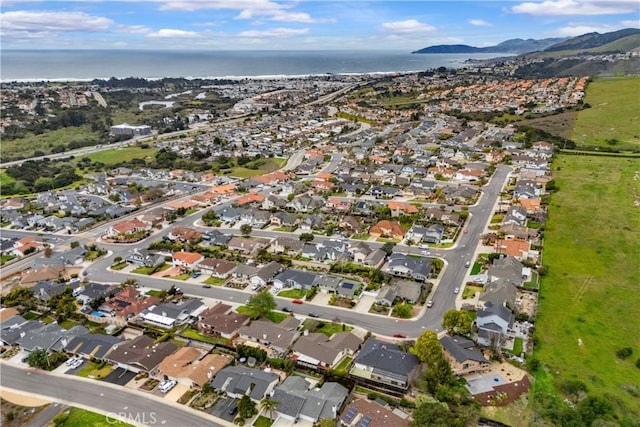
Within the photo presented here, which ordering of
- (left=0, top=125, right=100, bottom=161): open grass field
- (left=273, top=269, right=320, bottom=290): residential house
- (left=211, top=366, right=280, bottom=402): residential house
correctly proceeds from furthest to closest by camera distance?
(left=0, top=125, right=100, bottom=161): open grass field < (left=273, top=269, right=320, bottom=290): residential house < (left=211, top=366, right=280, bottom=402): residential house

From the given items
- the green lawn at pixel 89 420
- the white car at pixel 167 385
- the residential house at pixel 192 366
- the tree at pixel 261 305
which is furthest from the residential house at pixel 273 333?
the green lawn at pixel 89 420

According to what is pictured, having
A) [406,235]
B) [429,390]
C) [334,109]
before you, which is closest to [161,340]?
[429,390]

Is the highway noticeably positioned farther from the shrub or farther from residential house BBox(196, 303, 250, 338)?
the shrub

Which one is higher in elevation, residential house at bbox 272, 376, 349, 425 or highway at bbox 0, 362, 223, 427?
residential house at bbox 272, 376, 349, 425

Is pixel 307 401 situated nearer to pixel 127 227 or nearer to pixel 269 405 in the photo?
pixel 269 405

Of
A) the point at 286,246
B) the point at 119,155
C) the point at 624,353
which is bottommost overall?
the point at 624,353

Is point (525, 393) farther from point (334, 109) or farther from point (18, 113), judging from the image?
point (18, 113)

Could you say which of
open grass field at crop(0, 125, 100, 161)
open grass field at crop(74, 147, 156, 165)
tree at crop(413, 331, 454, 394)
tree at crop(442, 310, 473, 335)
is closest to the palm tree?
tree at crop(413, 331, 454, 394)

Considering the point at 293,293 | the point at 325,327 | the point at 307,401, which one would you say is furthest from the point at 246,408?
the point at 293,293
